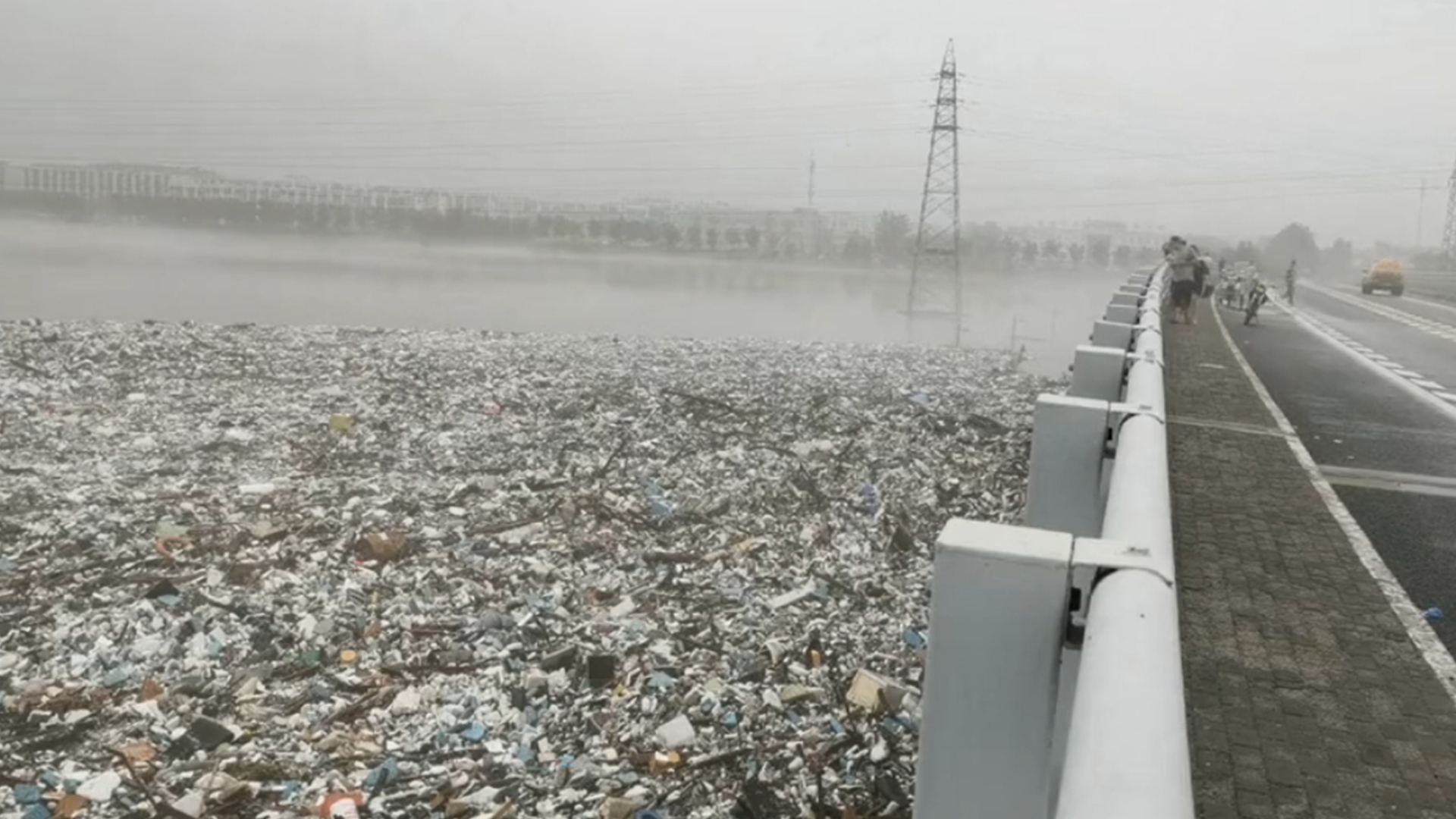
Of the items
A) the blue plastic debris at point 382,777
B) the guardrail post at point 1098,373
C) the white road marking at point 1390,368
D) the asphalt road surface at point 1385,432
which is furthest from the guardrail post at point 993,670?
the white road marking at point 1390,368

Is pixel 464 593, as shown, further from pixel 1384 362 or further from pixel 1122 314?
pixel 1384 362

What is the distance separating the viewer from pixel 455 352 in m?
15.8

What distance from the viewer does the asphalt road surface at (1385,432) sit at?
→ 540 cm

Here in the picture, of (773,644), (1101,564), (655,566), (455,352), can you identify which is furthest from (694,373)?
(1101,564)

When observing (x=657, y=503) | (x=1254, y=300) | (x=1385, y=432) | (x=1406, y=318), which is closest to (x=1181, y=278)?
(x=1254, y=300)

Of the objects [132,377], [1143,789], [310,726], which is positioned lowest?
[310,726]

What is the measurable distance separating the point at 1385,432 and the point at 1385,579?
533cm

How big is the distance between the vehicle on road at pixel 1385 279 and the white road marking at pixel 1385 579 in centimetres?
3990

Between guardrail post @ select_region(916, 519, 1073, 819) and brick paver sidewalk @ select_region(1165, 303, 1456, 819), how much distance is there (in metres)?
1.47

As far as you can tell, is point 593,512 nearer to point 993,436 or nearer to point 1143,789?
point 993,436

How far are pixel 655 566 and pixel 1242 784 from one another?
185 inches

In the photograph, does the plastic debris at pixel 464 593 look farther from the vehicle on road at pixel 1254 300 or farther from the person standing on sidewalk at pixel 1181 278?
the vehicle on road at pixel 1254 300

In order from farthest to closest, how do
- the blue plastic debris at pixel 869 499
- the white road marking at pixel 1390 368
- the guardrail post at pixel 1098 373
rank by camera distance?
the white road marking at pixel 1390 368, the blue plastic debris at pixel 869 499, the guardrail post at pixel 1098 373

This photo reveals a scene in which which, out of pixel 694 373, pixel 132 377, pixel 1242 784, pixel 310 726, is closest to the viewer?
pixel 1242 784
